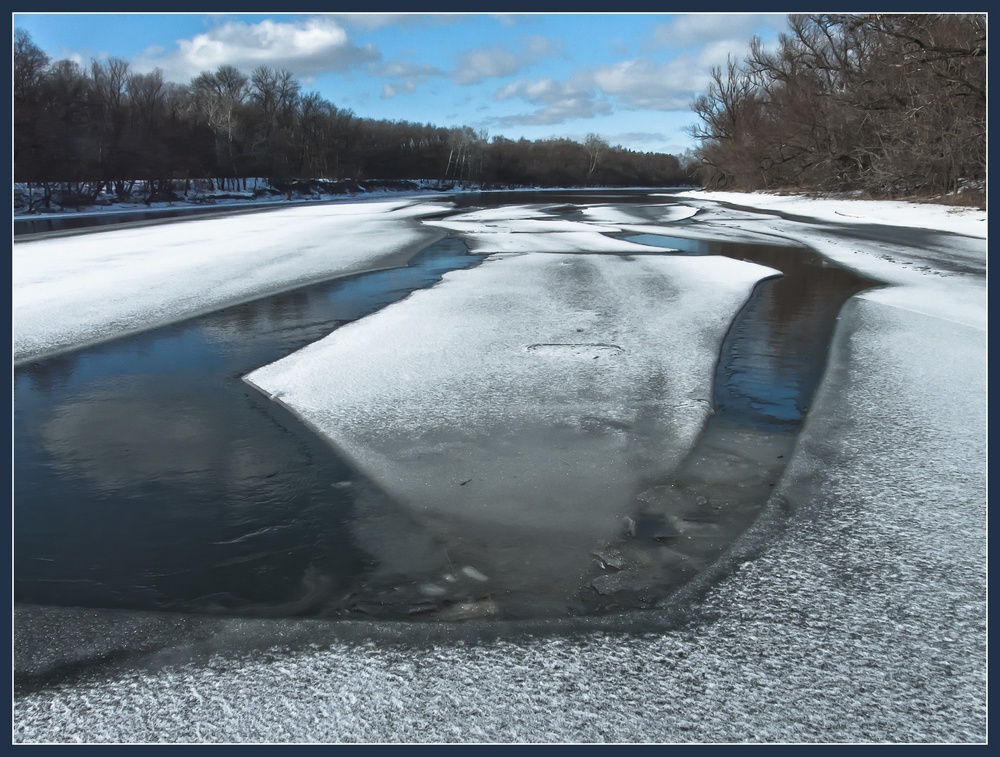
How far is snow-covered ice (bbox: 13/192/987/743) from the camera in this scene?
1914mm

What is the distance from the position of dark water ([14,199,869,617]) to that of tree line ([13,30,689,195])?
3357 centimetres

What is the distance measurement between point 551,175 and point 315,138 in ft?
116

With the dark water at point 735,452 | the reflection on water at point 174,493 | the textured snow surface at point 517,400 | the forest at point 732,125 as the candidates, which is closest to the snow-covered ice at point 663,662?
the dark water at point 735,452

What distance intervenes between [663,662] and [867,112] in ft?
94.2

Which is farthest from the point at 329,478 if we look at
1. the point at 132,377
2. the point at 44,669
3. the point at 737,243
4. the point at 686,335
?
the point at 737,243

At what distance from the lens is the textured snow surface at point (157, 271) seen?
7012 millimetres

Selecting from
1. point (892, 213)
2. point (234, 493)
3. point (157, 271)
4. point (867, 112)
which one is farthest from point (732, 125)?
point (234, 493)

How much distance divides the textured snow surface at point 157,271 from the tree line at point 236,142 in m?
22.5

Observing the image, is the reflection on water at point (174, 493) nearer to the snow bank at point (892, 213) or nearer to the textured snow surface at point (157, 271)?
the textured snow surface at point (157, 271)

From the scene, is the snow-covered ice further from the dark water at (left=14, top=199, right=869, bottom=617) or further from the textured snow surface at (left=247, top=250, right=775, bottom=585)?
the textured snow surface at (left=247, top=250, right=775, bottom=585)

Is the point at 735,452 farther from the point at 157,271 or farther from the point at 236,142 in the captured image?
the point at 236,142

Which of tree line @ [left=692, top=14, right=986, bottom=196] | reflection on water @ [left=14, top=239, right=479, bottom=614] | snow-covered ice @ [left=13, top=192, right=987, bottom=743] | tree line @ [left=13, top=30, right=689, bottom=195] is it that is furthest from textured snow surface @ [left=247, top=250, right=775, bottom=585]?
tree line @ [left=13, top=30, right=689, bottom=195]

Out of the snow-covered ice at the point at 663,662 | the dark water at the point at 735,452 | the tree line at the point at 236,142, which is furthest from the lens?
the tree line at the point at 236,142

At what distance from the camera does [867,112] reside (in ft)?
83.8
